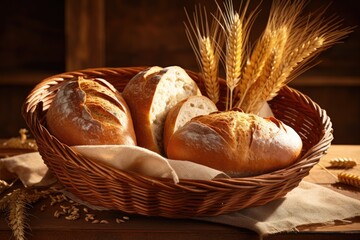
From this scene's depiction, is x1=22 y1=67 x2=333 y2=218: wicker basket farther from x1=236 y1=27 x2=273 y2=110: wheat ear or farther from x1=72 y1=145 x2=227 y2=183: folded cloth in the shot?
x1=236 y1=27 x2=273 y2=110: wheat ear

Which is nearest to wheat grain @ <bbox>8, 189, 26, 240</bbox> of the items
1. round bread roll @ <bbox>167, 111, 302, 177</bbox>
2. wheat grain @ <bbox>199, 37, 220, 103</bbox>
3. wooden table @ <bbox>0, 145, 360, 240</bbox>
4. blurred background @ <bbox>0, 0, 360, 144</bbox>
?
wooden table @ <bbox>0, 145, 360, 240</bbox>

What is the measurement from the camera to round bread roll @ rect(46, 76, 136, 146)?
1.20 metres

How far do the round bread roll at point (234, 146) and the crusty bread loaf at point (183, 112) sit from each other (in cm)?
15

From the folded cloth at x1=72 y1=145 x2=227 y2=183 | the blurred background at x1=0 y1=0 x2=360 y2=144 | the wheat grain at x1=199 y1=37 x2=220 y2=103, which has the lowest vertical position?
the blurred background at x1=0 y1=0 x2=360 y2=144

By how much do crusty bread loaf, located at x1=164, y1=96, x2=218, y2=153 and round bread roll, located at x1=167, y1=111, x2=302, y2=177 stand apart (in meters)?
0.15

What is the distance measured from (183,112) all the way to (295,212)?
1.16ft

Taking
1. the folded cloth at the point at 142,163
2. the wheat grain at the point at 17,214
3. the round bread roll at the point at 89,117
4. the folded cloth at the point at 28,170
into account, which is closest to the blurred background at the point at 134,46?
the folded cloth at the point at 28,170

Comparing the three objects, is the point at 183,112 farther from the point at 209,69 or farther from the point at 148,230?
the point at 148,230

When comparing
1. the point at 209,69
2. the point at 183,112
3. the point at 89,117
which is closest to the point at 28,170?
the point at 89,117

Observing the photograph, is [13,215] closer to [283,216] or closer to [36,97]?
[36,97]

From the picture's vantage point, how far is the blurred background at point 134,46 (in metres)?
3.06

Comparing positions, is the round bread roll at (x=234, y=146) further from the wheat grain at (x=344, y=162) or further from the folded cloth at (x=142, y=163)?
the wheat grain at (x=344, y=162)

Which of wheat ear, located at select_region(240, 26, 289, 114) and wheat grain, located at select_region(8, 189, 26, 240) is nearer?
wheat grain, located at select_region(8, 189, 26, 240)

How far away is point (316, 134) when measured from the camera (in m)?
1.38
